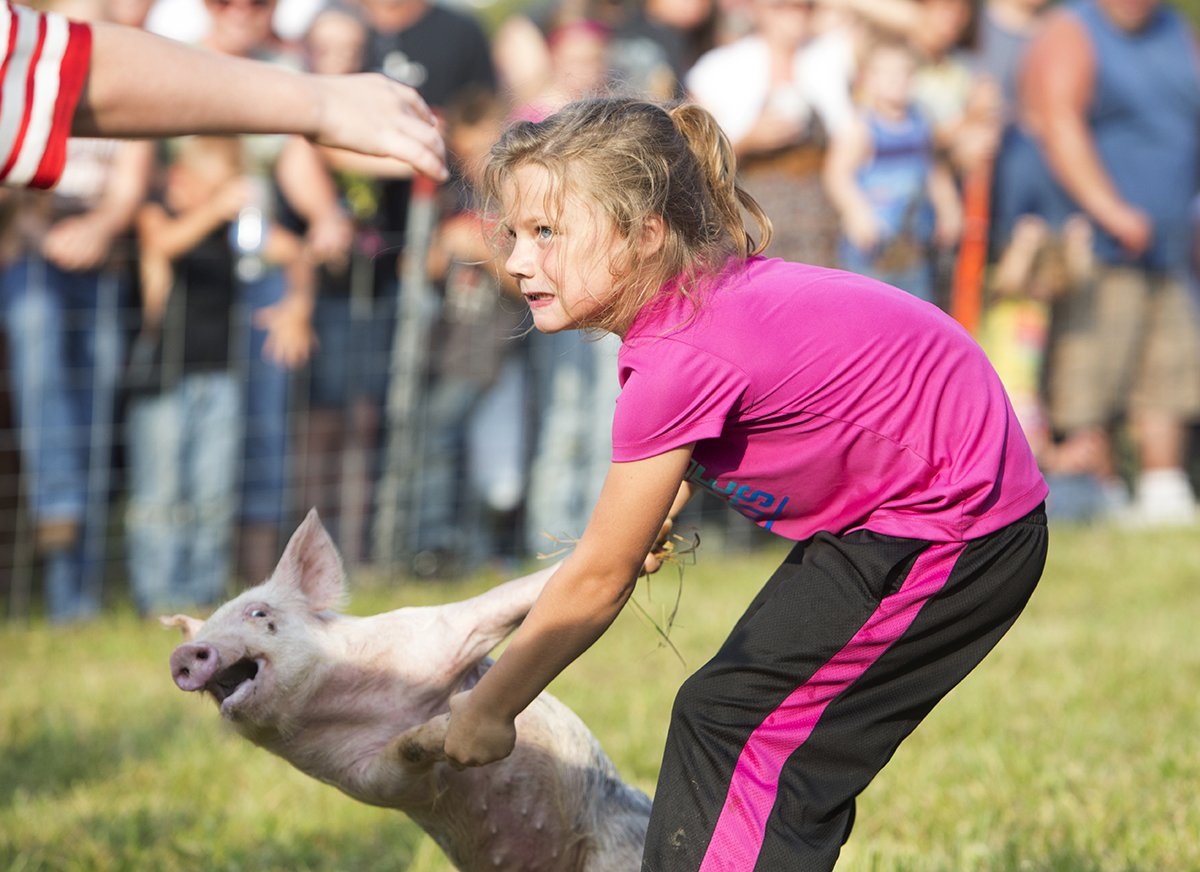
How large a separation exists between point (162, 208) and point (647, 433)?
381cm

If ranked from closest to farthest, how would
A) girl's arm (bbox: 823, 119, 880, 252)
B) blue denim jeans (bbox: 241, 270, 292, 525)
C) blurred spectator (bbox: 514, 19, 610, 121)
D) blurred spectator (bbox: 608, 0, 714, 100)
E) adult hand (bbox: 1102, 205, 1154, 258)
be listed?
blue denim jeans (bbox: 241, 270, 292, 525) → blurred spectator (bbox: 514, 19, 610, 121) → blurred spectator (bbox: 608, 0, 714, 100) → girl's arm (bbox: 823, 119, 880, 252) → adult hand (bbox: 1102, 205, 1154, 258)

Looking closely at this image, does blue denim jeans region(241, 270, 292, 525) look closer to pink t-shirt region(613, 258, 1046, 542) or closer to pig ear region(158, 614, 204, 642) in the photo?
pig ear region(158, 614, 204, 642)

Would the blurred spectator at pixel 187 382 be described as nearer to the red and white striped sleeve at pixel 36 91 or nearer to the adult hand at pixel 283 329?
the adult hand at pixel 283 329

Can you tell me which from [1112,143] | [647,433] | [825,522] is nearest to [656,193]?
[647,433]

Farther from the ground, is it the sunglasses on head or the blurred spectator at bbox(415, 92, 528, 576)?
the sunglasses on head

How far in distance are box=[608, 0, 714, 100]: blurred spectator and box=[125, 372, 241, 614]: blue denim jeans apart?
2401 millimetres

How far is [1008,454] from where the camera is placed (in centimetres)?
204

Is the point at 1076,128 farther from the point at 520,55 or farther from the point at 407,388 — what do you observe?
the point at 407,388

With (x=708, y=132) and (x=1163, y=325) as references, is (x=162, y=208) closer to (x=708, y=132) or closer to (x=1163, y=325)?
(x=708, y=132)

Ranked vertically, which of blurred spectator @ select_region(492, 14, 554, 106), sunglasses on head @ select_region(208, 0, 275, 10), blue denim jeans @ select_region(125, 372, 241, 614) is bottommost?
blue denim jeans @ select_region(125, 372, 241, 614)

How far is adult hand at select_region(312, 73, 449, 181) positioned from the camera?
233cm

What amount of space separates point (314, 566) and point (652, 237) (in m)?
0.88

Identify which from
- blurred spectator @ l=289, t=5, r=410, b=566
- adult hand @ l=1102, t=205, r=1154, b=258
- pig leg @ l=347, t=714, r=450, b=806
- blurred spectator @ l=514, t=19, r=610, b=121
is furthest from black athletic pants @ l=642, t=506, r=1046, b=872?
adult hand @ l=1102, t=205, r=1154, b=258

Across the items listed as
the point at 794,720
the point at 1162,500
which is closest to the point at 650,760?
the point at 794,720
